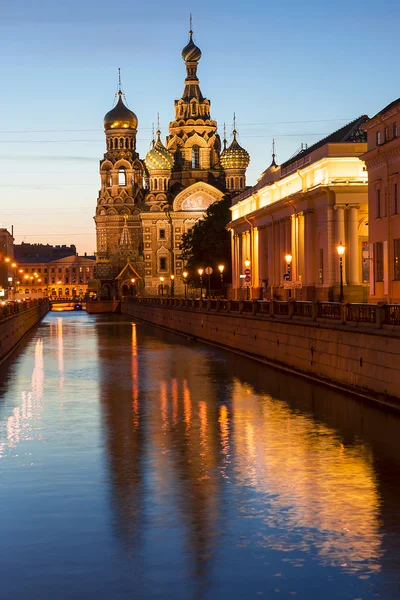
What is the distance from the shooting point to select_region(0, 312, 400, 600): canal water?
518 inches

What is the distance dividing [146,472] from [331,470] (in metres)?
3.35

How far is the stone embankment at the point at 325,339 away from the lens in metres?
27.1

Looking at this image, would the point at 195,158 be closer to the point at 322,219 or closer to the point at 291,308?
the point at 322,219

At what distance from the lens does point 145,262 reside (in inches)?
6156

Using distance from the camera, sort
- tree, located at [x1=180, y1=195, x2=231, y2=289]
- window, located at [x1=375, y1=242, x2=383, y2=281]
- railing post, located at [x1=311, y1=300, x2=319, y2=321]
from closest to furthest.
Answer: railing post, located at [x1=311, y1=300, x2=319, y2=321] < window, located at [x1=375, y1=242, x2=383, y2=281] < tree, located at [x1=180, y1=195, x2=231, y2=289]

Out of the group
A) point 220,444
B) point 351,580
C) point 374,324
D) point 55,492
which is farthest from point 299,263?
point 351,580

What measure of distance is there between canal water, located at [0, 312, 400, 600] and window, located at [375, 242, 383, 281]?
392 inches

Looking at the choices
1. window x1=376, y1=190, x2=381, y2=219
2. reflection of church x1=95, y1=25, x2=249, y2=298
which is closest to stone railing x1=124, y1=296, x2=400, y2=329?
window x1=376, y1=190, x2=381, y2=219

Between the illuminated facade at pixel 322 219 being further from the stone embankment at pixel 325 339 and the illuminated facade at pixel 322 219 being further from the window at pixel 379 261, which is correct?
the window at pixel 379 261

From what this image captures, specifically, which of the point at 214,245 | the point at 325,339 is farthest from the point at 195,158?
the point at 325,339

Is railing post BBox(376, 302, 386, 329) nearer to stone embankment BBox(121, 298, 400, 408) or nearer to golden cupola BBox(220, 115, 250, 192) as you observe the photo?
stone embankment BBox(121, 298, 400, 408)

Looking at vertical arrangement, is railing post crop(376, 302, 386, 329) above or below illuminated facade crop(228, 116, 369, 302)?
below

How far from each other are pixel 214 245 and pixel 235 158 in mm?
53626

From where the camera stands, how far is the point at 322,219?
57.2 m
